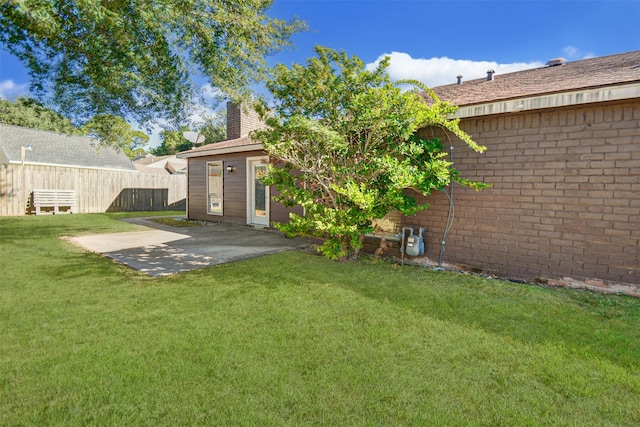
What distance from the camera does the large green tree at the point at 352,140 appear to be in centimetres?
479

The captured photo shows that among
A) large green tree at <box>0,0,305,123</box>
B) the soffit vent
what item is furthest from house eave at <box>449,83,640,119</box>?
large green tree at <box>0,0,305,123</box>

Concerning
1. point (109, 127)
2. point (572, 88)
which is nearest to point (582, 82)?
point (572, 88)

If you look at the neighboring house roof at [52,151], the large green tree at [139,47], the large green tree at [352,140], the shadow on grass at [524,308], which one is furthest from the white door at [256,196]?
the neighboring house roof at [52,151]

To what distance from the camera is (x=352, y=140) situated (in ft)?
17.7

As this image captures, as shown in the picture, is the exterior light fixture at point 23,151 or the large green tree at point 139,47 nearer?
the large green tree at point 139,47

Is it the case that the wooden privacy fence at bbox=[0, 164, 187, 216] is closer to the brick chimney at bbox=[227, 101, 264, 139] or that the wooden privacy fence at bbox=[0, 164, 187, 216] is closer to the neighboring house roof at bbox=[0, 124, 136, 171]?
the neighboring house roof at bbox=[0, 124, 136, 171]

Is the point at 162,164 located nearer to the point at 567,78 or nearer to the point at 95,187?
the point at 95,187

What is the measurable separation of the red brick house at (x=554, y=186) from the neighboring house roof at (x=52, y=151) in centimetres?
1774

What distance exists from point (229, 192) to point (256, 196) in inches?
53.0

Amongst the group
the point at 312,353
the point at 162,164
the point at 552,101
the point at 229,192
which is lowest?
the point at 312,353

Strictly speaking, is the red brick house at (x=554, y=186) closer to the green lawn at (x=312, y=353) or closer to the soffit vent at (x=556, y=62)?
the green lawn at (x=312, y=353)

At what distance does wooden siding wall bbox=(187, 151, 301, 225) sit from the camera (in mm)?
10327

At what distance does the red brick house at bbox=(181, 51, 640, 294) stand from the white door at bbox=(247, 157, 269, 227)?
543cm

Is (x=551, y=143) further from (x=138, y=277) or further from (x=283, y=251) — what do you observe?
(x=138, y=277)
